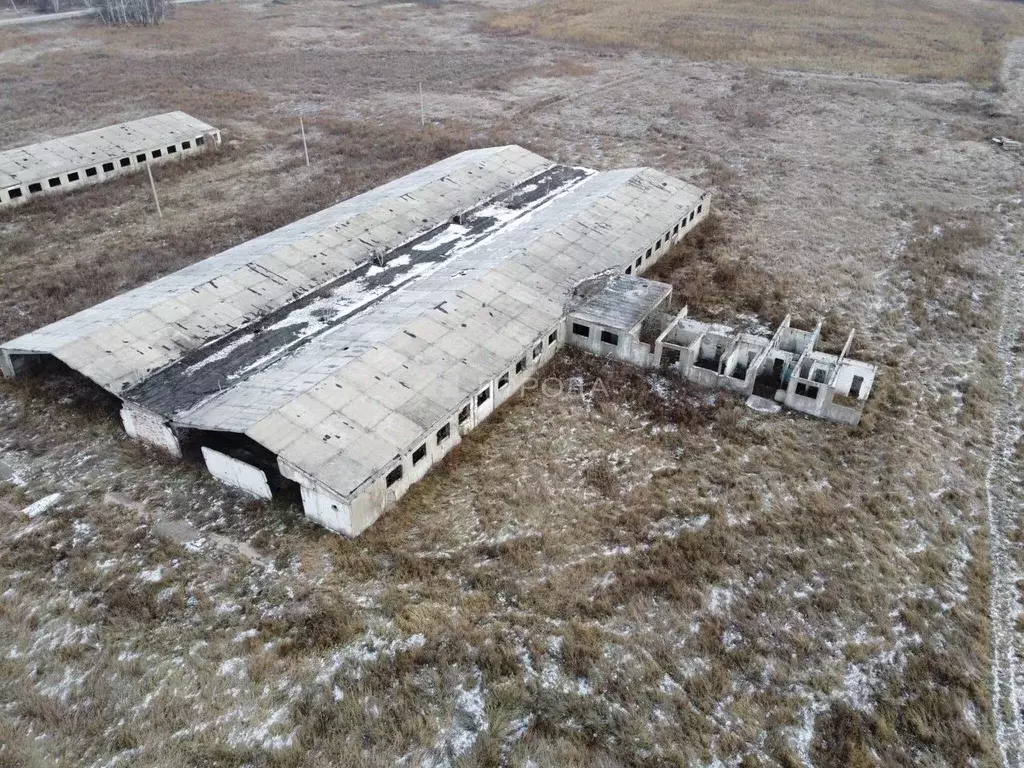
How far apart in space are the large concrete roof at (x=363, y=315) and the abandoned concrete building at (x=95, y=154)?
2058 cm

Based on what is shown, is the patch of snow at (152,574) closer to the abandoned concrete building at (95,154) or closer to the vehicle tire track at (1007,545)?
the vehicle tire track at (1007,545)

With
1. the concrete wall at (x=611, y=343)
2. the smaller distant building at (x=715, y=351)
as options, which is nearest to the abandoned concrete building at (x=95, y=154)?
the smaller distant building at (x=715, y=351)

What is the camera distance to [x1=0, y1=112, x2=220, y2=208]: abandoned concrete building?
4572 cm

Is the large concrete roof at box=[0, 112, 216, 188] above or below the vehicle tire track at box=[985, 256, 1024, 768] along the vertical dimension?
above

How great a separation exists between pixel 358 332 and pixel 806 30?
99.1 m

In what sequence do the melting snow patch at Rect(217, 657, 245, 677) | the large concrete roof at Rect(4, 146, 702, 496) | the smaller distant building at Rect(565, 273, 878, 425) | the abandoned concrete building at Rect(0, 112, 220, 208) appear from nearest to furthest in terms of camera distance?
the melting snow patch at Rect(217, 657, 245, 677), the large concrete roof at Rect(4, 146, 702, 496), the smaller distant building at Rect(565, 273, 878, 425), the abandoned concrete building at Rect(0, 112, 220, 208)

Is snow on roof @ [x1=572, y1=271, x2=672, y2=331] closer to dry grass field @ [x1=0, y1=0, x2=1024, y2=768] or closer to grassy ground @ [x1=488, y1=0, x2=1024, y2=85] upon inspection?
dry grass field @ [x1=0, y1=0, x2=1024, y2=768]

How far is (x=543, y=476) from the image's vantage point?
81.0 ft

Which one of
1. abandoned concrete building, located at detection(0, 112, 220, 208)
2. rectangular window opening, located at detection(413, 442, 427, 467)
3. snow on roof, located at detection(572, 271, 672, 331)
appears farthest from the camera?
abandoned concrete building, located at detection(0, 112, 220, 208)

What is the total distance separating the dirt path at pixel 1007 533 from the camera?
17625 mm

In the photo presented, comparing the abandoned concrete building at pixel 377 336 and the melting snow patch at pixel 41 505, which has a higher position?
the abandoned concrete building at pixel 377 336

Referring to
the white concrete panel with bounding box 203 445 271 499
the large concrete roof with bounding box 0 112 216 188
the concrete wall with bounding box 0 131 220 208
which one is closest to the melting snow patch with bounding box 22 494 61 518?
the white concrete panel with bounding box 203 445 271 499

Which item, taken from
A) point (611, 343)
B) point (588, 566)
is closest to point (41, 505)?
point (588, 566)

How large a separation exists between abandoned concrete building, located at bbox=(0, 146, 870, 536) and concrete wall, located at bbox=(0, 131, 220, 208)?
20595 mm
